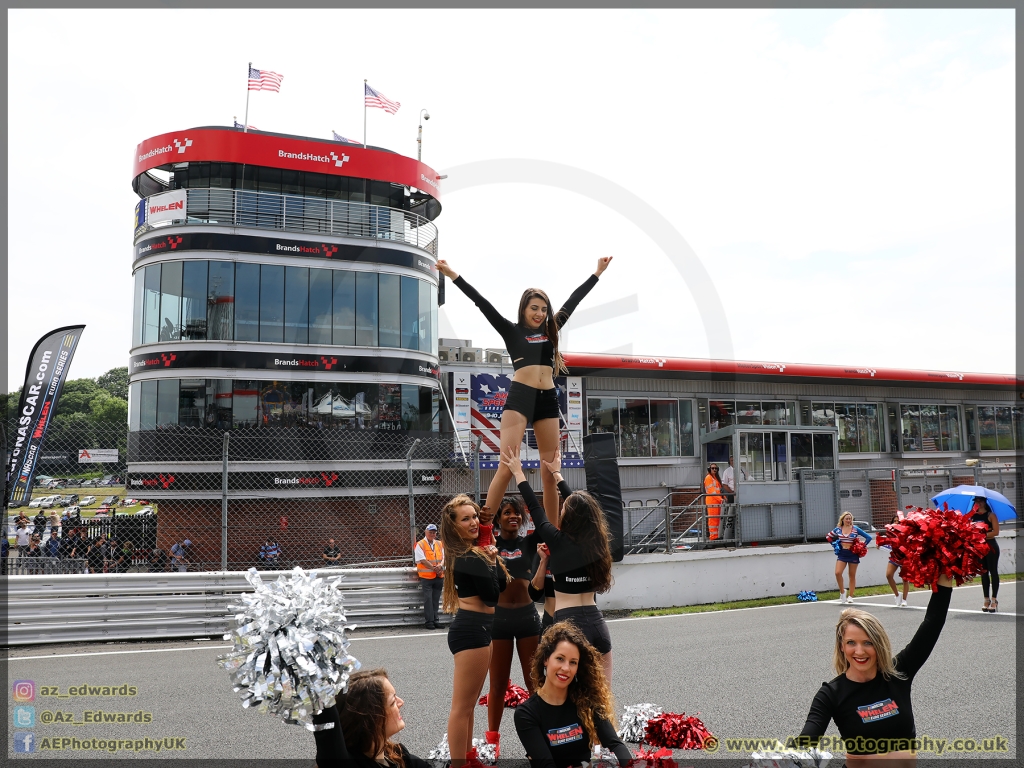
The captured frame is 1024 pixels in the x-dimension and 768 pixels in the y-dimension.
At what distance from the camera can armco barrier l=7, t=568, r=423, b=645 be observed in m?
9.98

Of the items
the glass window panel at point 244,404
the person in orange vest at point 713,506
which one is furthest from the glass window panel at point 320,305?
the person in orange vest at point 713,506

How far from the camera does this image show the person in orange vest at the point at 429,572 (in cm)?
1190

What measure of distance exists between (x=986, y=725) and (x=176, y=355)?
23.8 metres

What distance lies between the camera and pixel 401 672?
843 cm

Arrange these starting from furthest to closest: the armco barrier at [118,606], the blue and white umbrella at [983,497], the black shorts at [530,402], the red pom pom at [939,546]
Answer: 1. the blue and white umbrella at [983,497]
2. the armco barrier at [118,606]
3. the black shorts at [530,402]
4. the red pom pom at [939,546]

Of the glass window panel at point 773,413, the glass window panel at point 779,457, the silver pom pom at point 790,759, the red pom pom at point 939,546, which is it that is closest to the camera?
the silver pom pom at point 790,759

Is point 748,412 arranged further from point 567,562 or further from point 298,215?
point 567,562

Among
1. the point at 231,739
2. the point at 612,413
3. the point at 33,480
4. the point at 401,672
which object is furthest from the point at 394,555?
the point at 231,739

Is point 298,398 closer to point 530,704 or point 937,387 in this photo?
point 530,704

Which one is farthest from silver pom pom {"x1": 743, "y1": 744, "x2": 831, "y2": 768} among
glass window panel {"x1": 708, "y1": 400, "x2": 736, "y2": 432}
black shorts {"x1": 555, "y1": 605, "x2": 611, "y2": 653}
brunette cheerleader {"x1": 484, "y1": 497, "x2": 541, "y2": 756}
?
glass window panel {"x1": 708, "y1": 400, "x2": 736, "y2": 432}

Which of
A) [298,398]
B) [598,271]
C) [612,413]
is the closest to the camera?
[598,271]

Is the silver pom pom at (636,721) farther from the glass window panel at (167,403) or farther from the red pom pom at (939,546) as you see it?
the glass window panel at (167,403)

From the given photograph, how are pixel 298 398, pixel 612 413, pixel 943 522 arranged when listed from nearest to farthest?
1. pixel 943 522
2. pixel 298 398
3. pixel 612 413

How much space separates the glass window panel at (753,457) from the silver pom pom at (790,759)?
46.2 ft
